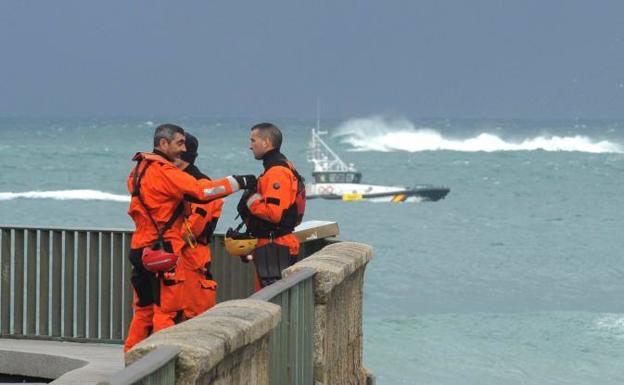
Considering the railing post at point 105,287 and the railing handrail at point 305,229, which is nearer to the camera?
the railing handrail at point 305,229

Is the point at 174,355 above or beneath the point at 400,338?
above

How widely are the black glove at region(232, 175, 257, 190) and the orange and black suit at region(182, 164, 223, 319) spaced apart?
0.65 feet

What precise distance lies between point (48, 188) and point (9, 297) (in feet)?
338

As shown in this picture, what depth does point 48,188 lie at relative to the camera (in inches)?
4486

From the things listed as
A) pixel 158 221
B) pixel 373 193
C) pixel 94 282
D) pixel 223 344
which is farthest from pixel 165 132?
pixel 373 193

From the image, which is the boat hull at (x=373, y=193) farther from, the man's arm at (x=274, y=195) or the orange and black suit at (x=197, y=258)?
the orange and black suit at (x=197, y=258)

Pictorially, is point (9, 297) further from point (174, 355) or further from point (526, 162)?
point (526, 162)

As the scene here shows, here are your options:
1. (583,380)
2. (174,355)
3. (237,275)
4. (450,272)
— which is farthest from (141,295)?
(450,272)

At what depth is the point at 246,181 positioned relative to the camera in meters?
9.86

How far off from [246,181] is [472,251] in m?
58.4

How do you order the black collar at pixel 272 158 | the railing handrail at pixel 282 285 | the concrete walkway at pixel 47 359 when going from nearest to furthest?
the railing handrail at pixel 282 285
the black collar at pixel 272 158
the concrete walkway at pixel 47 359

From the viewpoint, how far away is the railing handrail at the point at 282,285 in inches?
318

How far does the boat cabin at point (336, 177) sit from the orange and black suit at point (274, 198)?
91535 mm

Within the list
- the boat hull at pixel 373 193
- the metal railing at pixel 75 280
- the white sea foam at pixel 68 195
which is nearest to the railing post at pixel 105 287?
the metal railing at pixel 75 280
